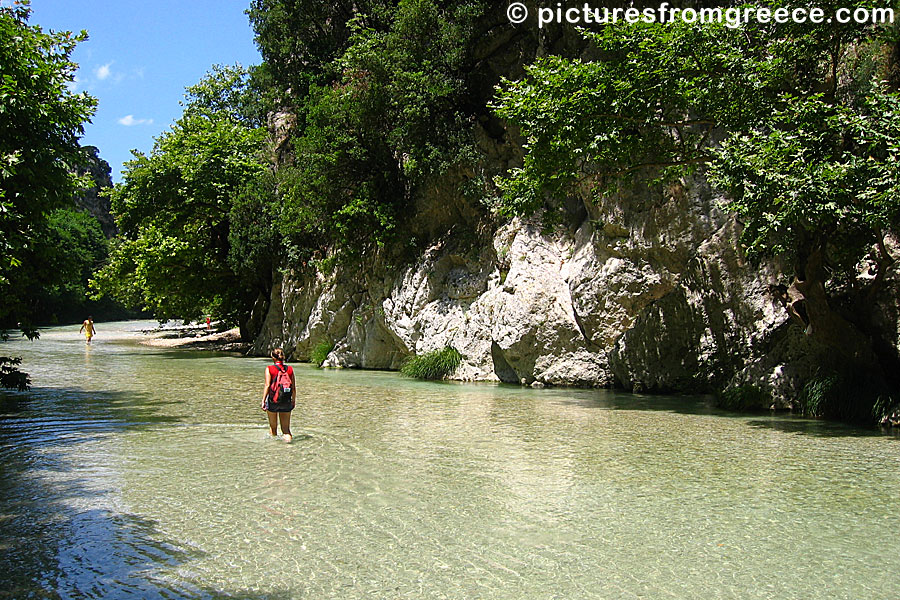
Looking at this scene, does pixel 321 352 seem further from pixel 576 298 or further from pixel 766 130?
pixel 766 130

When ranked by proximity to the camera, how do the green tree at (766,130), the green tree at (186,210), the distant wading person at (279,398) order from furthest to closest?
the green tree at (186,210) → the distant wading person at (279,398) → the green tree at (766,130)

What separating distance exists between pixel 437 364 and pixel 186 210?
16328 mm

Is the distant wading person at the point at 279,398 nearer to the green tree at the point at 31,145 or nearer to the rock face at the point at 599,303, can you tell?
the green tree at the point at 31,145

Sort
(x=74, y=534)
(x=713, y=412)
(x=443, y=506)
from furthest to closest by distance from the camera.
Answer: (x=713, y=412)
(x=443, y=506)
(x=74, y=534)

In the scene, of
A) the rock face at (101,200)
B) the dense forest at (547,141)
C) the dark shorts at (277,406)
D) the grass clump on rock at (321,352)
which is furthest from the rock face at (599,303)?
the rock face at (101,200)

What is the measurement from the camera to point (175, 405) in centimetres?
1367

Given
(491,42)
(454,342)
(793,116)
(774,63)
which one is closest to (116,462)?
(793,116)

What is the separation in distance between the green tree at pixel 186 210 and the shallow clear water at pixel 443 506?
19.1 metres

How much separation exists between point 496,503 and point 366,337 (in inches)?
718

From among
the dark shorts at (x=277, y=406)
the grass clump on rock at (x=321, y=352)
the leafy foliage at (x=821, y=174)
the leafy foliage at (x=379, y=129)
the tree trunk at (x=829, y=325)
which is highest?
the leafy foliage at (x=379, y=129)

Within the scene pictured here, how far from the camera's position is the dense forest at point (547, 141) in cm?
1048

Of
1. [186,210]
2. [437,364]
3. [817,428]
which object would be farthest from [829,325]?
[186,210]

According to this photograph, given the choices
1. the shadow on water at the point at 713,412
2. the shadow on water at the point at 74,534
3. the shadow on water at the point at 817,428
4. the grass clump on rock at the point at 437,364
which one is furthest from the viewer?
the grass clump on rock at the point at 437,364

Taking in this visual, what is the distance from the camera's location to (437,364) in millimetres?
20844
